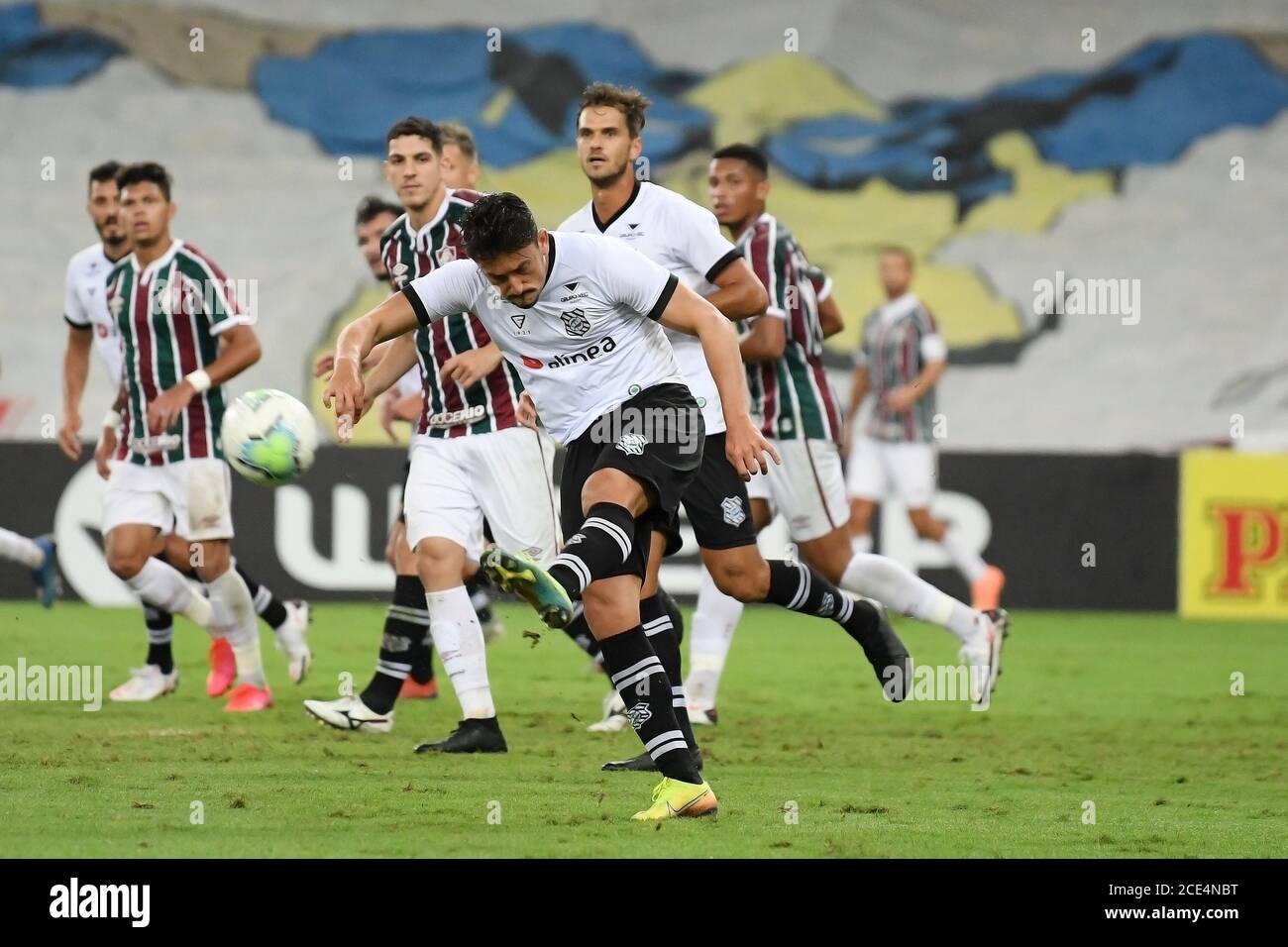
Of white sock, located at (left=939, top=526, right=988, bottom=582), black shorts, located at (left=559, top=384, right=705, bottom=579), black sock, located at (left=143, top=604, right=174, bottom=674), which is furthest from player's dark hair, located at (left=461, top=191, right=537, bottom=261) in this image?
white sock, located at (left=939, top=526, right=988, bottom=582)

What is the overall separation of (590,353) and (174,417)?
317 centimetres

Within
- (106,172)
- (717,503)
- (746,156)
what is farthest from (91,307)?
(717,503)

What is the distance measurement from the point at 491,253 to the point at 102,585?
9494mm

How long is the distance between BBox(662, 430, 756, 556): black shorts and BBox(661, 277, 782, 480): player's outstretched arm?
692 mm

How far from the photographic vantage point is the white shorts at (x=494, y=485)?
747cm

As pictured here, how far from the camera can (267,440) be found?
6.57 m

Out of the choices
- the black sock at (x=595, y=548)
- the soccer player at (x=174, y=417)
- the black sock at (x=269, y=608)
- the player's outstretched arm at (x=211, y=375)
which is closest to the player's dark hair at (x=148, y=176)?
the soccer player at (x=174, y=417)

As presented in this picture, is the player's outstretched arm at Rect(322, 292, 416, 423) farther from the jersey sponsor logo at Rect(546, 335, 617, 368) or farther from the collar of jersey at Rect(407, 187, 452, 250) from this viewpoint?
the collar of jersey at Rect(407, 187, 452, 250)

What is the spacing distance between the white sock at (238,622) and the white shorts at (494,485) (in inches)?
64.4

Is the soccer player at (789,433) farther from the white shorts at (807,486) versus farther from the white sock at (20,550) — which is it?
the white sock at (20,550)

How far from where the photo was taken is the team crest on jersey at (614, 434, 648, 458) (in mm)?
5953

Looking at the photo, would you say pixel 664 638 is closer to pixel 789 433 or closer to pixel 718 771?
pixel 718 771

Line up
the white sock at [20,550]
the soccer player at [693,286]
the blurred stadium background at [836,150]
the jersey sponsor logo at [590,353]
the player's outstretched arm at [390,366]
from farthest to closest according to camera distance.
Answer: the blurred stadium background at [836,150]
the white sock at [20,550]
the player's outstretched arm at [390,366]
the soccer player at [693,286]
the jersey sponsor logo at [590,353]

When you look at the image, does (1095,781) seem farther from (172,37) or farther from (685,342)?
(172,37)
